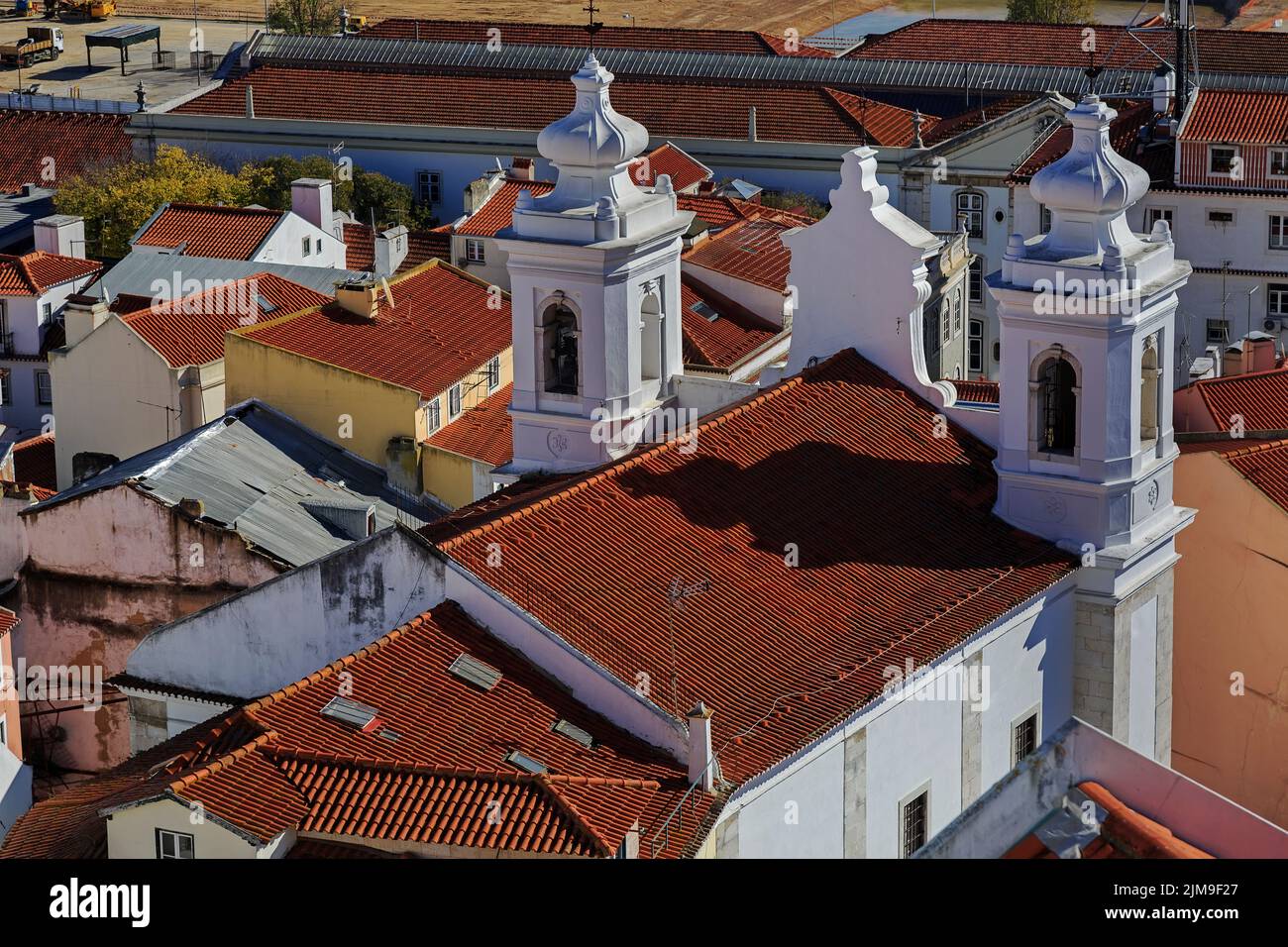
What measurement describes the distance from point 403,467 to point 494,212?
2223 centimetres

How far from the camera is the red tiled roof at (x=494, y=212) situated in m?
80.7

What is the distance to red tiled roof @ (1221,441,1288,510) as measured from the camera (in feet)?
155

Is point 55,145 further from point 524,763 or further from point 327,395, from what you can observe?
point 524,763

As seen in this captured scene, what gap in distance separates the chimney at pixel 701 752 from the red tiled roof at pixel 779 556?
22.2 inches

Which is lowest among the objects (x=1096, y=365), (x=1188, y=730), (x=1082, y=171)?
(x=1188, y=730)

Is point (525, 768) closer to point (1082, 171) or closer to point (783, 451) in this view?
point (783, 451)

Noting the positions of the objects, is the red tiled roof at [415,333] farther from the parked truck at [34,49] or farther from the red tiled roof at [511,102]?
the parked truck at [34,49]

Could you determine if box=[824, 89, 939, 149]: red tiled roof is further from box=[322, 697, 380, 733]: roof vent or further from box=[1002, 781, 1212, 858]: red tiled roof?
box=[1002, 781, 1212, 858]: red tiled roof

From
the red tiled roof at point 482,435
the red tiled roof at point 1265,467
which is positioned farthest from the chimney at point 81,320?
the red tiled roof at point 1265,467

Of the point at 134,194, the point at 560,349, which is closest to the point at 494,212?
the point at 134,194

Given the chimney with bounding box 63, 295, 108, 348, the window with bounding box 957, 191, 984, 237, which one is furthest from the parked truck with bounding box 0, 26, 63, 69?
the chimney with bounding box 63, 295, 108, 348
